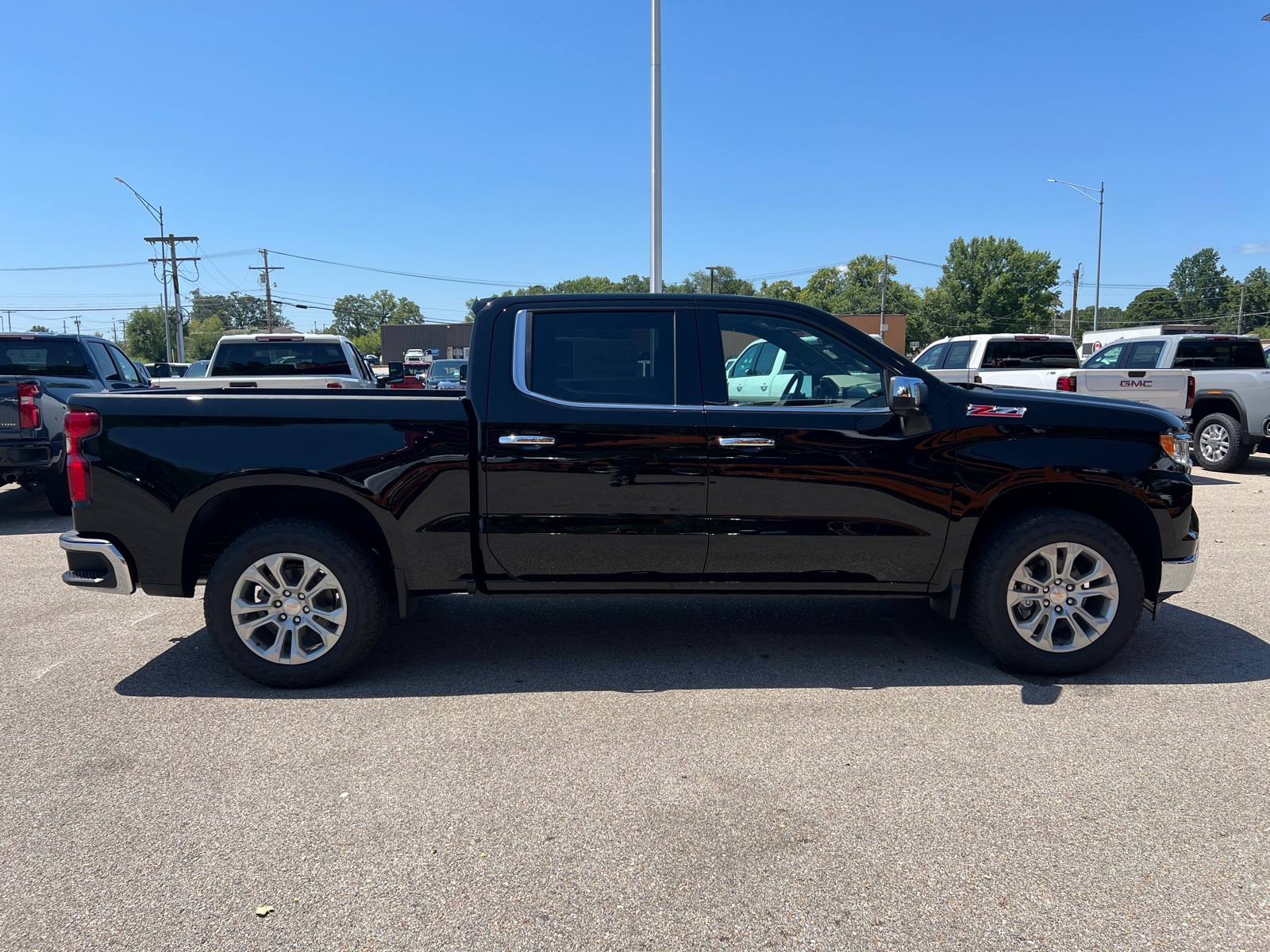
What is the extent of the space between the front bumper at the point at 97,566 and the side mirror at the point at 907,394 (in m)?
3.82

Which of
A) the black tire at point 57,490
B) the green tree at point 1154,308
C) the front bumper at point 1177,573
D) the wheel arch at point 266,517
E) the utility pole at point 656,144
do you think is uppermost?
the green tree at point 1154,308

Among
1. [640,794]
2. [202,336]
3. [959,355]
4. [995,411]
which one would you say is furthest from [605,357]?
[202,336]

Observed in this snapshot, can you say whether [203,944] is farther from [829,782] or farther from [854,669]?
[854,669]

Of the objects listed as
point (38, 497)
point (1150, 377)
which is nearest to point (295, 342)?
point (38, 497)

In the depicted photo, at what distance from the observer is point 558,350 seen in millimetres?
4332

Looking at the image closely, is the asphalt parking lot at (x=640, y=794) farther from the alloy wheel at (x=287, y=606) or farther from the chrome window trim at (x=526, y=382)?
the chrome window trim at (x=526, y=382)

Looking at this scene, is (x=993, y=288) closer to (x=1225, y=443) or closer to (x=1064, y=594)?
(x=1225, y=443)

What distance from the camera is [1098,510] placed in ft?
15.1

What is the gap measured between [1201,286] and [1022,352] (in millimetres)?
153482

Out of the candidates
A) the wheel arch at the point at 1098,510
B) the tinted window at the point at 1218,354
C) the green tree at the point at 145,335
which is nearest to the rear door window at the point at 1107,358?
the tinted window at the point at 1218,354

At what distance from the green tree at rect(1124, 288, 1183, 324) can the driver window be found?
456 feet

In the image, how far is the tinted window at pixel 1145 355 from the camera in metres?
12.6

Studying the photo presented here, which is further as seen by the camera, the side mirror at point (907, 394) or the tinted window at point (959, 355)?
the tinted window at point (959, 355)

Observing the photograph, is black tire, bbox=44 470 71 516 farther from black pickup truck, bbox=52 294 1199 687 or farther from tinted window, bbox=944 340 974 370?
tinted window, bbox=944 340 974 370
